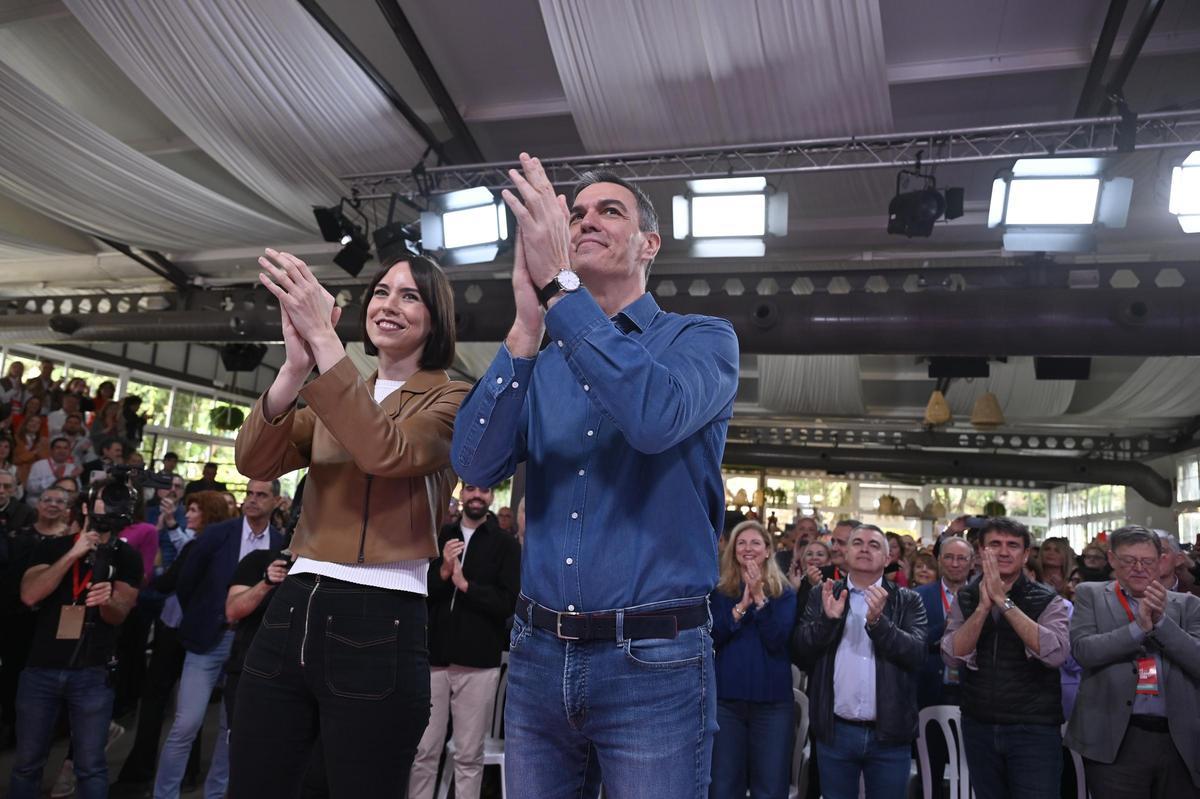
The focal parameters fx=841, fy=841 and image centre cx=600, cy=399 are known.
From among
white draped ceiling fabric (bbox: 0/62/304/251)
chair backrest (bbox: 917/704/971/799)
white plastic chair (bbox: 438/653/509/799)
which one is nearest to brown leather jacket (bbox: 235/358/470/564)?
white plastic chair (bbox: 438/653/509/799)

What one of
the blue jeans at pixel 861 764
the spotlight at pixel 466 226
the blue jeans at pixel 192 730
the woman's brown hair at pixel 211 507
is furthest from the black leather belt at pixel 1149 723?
the spotlight at pixel 466 226

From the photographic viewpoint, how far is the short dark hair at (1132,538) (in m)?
3.21

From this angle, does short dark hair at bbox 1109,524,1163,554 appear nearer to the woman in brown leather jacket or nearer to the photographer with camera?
the woman in brown leather jacket

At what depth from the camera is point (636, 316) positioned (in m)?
1.30

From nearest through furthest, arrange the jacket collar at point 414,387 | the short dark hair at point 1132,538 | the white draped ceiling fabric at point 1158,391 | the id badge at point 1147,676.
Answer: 1. the jacket collar at point 414,387
2. the id badge at point 1147,676
3. the short dark hair at point 1132,538
4. the white draped ceiling fabric at point 1158,391

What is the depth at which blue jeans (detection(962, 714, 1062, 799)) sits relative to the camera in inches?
127

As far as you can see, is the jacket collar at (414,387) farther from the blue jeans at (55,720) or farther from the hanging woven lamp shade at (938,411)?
the hanging woven lamp shade at (938,411)

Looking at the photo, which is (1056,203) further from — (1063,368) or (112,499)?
(112,499)

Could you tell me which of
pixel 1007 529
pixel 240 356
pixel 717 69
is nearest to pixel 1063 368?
pixel 717 69

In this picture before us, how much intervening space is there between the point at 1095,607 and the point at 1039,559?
11.1ft

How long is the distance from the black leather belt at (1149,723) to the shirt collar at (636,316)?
2.92m

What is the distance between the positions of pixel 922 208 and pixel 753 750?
408 centimetres

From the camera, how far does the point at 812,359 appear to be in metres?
11.4

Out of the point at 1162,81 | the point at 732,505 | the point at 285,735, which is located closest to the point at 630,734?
the point at 285,735
